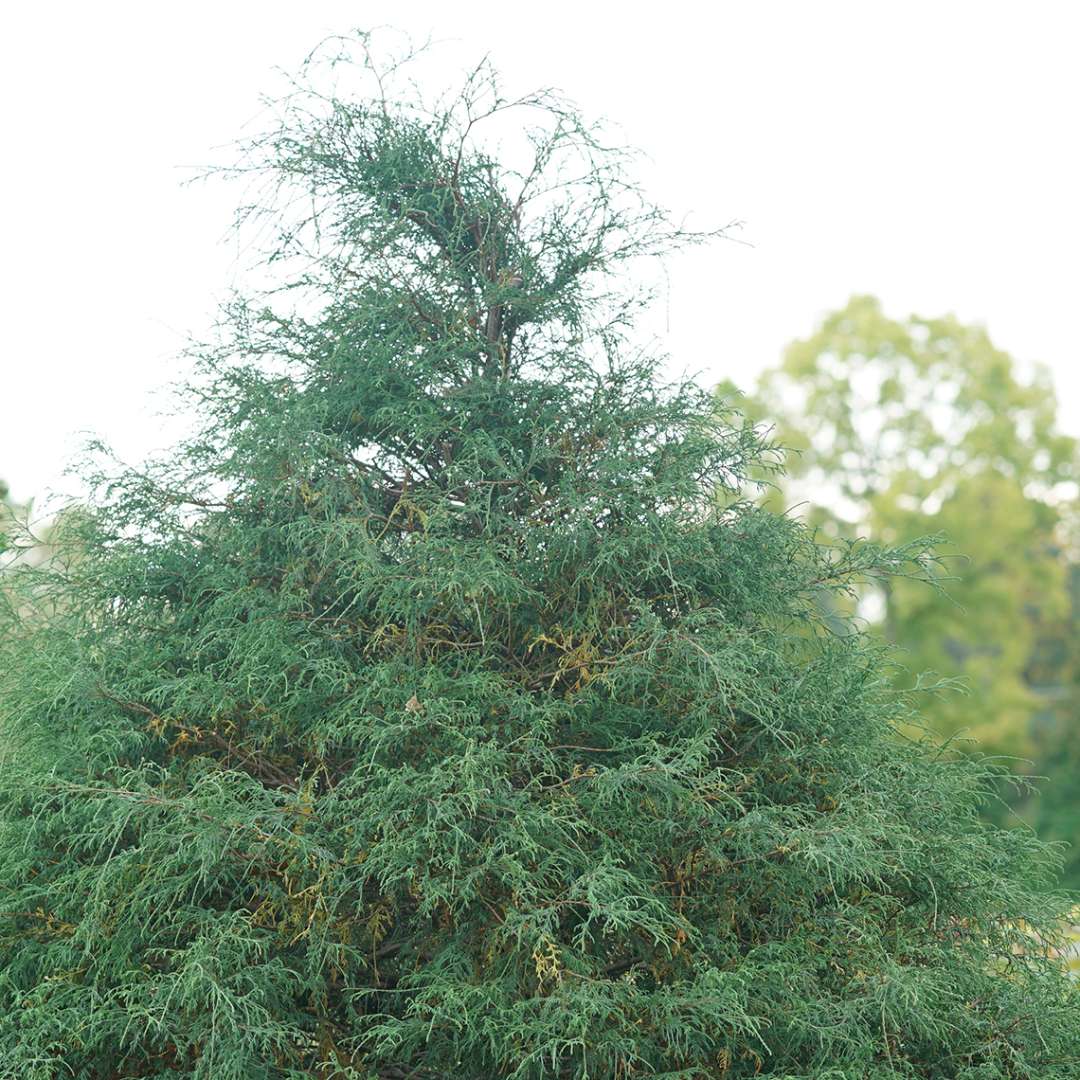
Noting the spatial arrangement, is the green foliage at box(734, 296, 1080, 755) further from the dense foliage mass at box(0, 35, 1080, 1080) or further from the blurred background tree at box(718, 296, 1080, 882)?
the dense foliage mass at box(0, 35, 1080, 1080)

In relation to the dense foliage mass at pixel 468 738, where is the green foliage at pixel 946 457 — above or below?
above

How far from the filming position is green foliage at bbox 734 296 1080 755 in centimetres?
2312

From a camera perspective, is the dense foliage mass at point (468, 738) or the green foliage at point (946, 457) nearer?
the dense foliage mass at point (468, 738)

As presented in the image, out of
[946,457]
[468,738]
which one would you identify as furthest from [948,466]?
[468,738]

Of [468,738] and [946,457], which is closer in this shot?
[468,738]

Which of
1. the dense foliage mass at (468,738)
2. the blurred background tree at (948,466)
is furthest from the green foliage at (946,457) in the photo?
the dense foliage mass at (468,738)

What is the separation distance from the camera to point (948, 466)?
23.7 m

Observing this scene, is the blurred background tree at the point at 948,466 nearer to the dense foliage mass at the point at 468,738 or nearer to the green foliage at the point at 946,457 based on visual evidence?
the green foliage at the point at 946,457

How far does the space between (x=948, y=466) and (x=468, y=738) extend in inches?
774

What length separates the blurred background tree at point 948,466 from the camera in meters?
23.0

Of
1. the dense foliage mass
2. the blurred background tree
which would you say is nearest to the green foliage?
the blurred background tree

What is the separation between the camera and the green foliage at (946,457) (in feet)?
75.9

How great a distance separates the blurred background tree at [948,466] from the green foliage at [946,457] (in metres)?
0.02

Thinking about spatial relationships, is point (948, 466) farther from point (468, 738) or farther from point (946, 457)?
point (468, 738)
